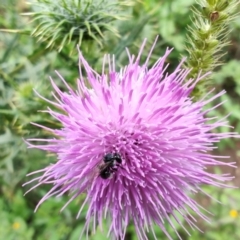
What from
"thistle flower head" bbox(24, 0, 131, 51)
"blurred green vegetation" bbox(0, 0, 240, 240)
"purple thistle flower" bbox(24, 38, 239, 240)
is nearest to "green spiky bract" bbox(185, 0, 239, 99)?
"purple thistle flower" bbox(24, 38, 239, 240)

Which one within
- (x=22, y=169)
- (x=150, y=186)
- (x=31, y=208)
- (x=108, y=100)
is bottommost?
(x=31, y=208)

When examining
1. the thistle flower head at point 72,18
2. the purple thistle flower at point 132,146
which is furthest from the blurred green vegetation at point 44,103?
the purple thistle flower at point 132,146

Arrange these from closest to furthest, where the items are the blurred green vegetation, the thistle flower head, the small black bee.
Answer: the small black bee → the thistle flower head → the blurred green vegetation

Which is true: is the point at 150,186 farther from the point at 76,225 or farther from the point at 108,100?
the point at 76,225

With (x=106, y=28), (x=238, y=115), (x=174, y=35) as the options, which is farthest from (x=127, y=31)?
(x=238, y=115)

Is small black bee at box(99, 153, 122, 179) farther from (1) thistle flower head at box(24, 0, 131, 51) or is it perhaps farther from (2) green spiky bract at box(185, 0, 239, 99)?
(1) thistle flower head at box(24, 0, 131, 51)

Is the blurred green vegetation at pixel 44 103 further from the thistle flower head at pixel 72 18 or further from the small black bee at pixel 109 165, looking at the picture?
the small black bee at pixel 109 165
